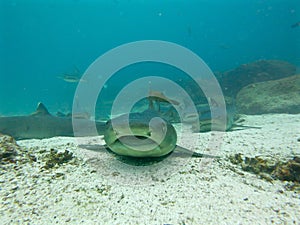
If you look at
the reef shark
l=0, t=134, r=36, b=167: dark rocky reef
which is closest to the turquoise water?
the reef shark

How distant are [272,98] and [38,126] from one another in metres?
9.09

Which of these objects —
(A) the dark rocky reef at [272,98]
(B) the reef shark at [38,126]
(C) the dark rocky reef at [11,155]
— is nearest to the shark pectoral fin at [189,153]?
(C) the dark rocky reef at [11,155]

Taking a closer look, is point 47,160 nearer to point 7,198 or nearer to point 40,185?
point 40,185

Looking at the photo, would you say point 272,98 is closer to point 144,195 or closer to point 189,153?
point 189,153

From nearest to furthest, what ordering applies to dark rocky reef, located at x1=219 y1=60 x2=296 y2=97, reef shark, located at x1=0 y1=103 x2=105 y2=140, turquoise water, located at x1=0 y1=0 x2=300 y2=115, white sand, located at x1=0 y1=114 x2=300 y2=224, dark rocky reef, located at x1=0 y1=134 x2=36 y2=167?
white sand, located at x1=0 y1=114 x2=300 y2=224 → dark rocky reef, located at x1=0 y1=134 x2=36 y2=167 → reef shark, located at x1=0 y1=103 x2=105 y2=140 → dark rocky reef, located at x1=219 y1=60 x2=296 y2=97 → turquoise water, located at x1=0 y1=0 x2=300 y2=115

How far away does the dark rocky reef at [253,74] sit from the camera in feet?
40.4

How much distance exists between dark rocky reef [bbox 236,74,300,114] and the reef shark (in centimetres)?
657

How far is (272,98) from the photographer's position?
873cm

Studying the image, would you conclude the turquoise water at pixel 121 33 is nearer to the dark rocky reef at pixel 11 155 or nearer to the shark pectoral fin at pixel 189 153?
the shark pectoral fin at pixel 189 153

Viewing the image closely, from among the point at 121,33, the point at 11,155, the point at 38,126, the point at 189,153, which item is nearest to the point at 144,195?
the point at 189,153

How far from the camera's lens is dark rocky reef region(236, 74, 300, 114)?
8.12 m

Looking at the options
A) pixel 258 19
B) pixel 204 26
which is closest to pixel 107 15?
pixel 204 26

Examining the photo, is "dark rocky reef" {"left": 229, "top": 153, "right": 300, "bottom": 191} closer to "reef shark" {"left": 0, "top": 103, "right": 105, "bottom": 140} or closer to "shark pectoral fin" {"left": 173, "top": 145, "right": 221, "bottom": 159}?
"shark pectoral fin" {"left": 173, "top": 145, "right": 221, "bottom": 159}

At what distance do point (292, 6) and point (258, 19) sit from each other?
153 ft
